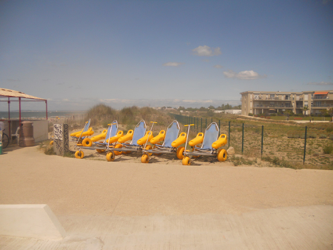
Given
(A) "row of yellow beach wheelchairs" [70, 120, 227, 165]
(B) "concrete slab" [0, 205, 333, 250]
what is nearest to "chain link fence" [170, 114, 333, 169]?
(A) "row of yellow beach wheelchairs" [70, 120, 227, 165]

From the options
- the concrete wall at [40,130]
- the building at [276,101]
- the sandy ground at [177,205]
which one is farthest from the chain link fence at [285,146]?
the building at [276,101]

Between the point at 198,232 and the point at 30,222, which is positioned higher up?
the point at 30,222

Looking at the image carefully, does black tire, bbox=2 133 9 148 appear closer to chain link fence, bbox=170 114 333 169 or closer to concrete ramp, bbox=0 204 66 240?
concrete ramp, bbox=0 204 66 240

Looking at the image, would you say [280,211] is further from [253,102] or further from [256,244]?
[253,102]

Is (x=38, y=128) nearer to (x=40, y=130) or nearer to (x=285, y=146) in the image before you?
(x=40, y=130)

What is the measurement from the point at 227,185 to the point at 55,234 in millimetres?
4094

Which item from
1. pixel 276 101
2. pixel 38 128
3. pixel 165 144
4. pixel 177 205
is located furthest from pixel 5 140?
pixel 276 101

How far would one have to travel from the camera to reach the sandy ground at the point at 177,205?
12.0ft

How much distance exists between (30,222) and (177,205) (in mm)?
2568

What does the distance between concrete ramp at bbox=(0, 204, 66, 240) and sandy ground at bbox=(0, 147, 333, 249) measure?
11 centimetres

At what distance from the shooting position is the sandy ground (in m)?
3.67

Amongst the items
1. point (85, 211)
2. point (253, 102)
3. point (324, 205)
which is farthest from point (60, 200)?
point (253, 102)

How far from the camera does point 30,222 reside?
146 inches

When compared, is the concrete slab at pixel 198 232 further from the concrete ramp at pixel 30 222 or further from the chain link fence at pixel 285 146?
the chain link fence at pixel 285 146
